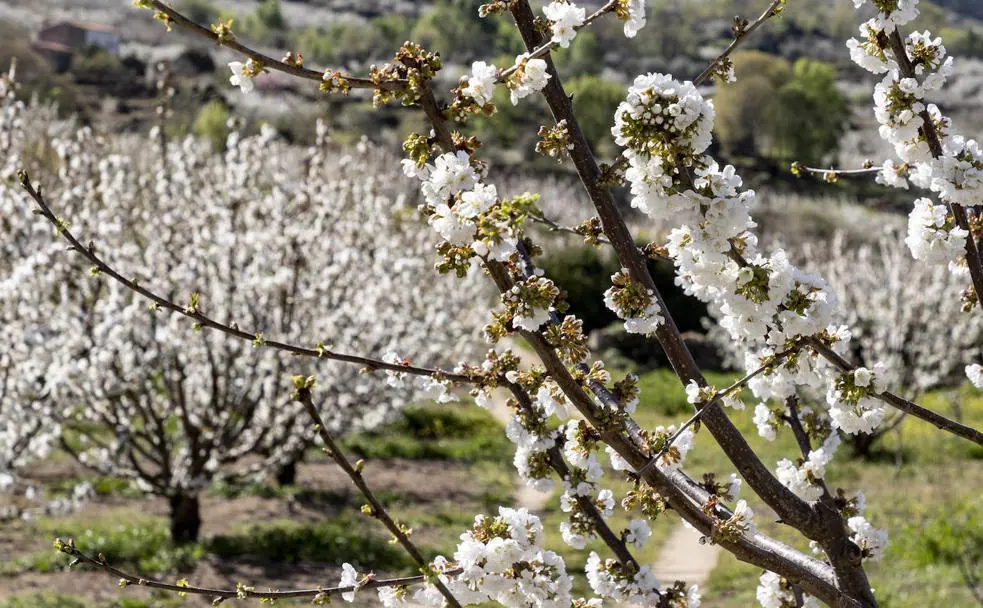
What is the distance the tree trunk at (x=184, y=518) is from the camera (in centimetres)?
870

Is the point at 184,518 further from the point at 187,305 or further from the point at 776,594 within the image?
the point at 776,594

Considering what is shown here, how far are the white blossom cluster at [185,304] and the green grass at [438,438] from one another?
3.35 metres

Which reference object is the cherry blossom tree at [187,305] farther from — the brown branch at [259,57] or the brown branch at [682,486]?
the brown branch at [682,486]

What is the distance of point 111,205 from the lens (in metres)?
8.32

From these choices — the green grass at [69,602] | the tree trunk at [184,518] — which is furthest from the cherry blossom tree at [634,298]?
the tree trunk at [184,518]

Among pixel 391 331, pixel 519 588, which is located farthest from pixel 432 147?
pixel 391 331

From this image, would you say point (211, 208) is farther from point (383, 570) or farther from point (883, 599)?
point (883, 599)

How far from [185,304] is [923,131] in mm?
6944

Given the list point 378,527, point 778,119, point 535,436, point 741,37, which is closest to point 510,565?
point 535,436

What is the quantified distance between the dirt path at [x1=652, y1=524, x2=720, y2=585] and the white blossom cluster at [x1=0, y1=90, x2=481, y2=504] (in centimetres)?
296

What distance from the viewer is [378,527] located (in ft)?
33.8

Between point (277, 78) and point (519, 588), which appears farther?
point (277, 78)

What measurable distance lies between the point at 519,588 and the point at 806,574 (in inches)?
27.0

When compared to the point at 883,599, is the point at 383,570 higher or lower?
lower
